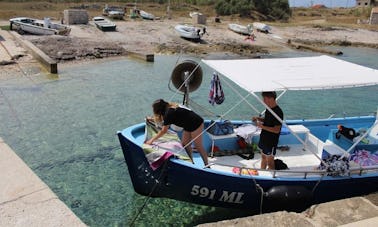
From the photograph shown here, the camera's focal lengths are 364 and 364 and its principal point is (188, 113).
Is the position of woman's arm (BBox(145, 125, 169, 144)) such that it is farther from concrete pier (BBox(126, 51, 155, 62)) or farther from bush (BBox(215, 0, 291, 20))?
bush (BBox(215, 0, 291, 20))

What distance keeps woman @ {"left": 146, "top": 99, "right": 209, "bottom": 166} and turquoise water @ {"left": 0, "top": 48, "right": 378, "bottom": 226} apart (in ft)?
5.33

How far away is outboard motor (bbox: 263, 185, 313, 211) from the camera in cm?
702

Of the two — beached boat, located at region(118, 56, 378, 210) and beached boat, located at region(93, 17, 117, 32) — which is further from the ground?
beached boat, located at region(118, 56, 378, 210)

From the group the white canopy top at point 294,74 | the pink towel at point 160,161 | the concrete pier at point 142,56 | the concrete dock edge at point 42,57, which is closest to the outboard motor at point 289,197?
the white canopy top at point 294,74

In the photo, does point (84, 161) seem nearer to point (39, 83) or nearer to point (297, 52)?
point (39, 83)

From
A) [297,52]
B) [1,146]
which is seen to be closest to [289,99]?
[1,146]

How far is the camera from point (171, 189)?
7.49m

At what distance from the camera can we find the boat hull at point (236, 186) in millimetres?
7133

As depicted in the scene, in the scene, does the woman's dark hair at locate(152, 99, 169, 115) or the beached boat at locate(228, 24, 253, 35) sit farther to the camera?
the beached boat at locate(228, 24, 253, 35)

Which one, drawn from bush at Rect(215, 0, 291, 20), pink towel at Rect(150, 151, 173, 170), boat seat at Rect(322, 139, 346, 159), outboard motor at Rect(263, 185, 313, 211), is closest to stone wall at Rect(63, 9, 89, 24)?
bush at Rect(215, 0, 291, 20)

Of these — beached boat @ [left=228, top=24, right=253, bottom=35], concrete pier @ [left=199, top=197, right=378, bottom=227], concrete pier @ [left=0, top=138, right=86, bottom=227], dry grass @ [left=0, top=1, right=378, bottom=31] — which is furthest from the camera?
dry grass @ [left=0, top=1, right=378, bottom=31]


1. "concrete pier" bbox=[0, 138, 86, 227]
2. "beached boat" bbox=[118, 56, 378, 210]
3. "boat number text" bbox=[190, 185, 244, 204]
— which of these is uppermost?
"beached boat" bbox=[118, 56, 378, 210]

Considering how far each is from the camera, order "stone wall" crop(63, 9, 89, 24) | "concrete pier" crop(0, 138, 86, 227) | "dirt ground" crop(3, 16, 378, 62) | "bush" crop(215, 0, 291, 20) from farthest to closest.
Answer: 1. "bush" crop(215, 0, 291, 20)
2. "stone wall" crop(63, 9, 89, 24)
3. "dirt ground" crop(3, 16, 378, 62)
4. "concrete pier" crop(0, 138, 86, 227)

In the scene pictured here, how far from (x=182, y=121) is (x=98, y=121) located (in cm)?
769
